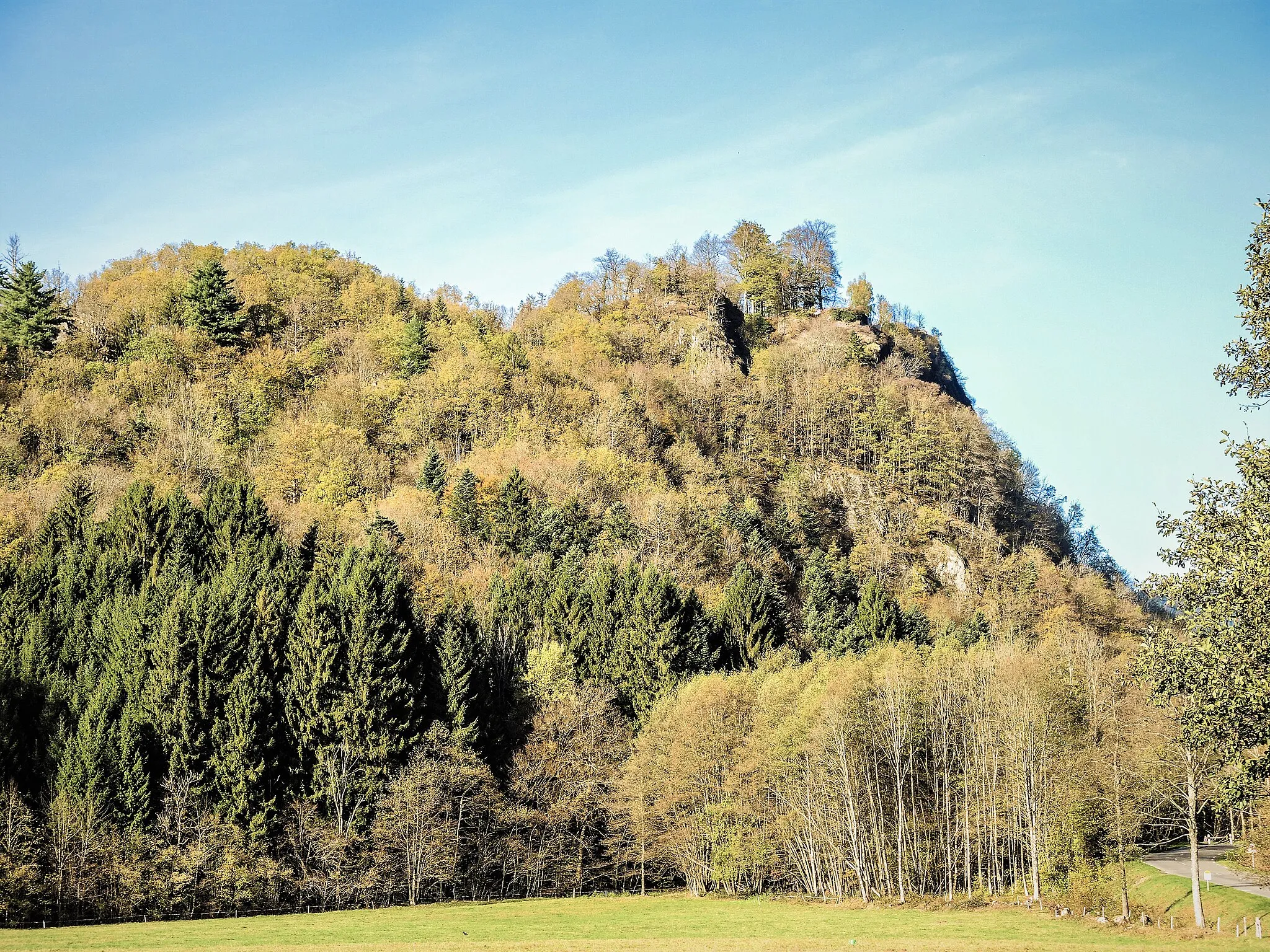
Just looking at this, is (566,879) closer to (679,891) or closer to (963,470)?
(679,891)

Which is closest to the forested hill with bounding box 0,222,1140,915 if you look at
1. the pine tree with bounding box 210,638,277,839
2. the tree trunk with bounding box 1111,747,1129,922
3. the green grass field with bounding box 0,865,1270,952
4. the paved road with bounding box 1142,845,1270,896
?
the pine tree with bounding box 210,638,277,839

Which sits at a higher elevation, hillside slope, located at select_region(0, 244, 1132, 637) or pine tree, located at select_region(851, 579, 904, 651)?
hillside slope, located at select_region(0, 244, 1132, 637)

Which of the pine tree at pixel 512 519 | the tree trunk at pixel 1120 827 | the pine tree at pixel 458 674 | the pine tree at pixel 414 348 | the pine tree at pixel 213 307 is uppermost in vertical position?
the pine tree at pixel 213 307

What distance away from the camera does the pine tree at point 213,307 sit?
126438mm

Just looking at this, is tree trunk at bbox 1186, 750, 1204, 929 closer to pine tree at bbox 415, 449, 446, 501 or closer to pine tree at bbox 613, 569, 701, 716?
pine tree at bbox 613, 569, 701, 716

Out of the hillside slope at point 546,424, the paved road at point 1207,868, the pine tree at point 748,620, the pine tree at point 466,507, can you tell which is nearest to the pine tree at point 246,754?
the hillside slope at point 546,424

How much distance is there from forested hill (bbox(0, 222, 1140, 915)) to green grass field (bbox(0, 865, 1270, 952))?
23.0ft

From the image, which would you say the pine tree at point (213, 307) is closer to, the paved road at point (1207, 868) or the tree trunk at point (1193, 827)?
the paved road at point (1207, 868)

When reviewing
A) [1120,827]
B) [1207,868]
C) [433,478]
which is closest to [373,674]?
[1120,827]

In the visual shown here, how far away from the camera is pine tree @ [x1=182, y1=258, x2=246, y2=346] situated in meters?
126

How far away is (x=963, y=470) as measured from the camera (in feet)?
427

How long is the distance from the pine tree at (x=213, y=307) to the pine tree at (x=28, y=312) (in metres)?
13.9

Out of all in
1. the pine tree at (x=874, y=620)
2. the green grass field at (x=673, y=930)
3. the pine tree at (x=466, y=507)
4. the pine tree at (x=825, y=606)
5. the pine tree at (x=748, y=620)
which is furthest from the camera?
the pine tree at (x=466, y=507)

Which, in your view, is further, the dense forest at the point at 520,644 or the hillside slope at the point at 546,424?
the hillside slope at the point at 546,424
